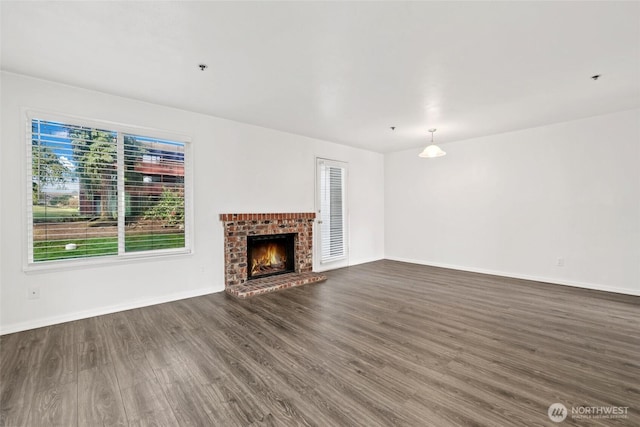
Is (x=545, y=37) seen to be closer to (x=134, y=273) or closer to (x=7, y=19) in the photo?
(x=7, y=19)

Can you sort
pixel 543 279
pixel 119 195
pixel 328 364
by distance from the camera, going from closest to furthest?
pixel 328 364
pixel 119 195
pixel 543 279

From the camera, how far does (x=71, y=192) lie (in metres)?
3.34

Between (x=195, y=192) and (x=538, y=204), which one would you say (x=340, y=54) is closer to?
(x=195, y=192)

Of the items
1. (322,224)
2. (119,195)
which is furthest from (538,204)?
(119,195)

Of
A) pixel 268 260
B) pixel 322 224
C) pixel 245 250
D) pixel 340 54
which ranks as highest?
pixel 340 54

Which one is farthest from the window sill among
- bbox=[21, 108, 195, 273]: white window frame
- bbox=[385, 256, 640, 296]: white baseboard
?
bbox=[385, 256, 640, 296]: white baseboard

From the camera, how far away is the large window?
3186mm

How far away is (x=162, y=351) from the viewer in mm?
2578

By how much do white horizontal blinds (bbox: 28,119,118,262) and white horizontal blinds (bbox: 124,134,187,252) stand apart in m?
0.17

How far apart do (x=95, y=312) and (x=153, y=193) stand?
161 centimetres

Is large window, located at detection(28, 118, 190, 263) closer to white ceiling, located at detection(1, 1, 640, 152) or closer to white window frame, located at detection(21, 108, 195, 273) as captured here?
white window frame, located at detection(21, 108, 195, 273)

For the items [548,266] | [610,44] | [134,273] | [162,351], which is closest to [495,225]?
[548,266]

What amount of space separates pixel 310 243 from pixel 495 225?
3609 millimetres

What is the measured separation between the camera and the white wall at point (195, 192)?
118 inches
